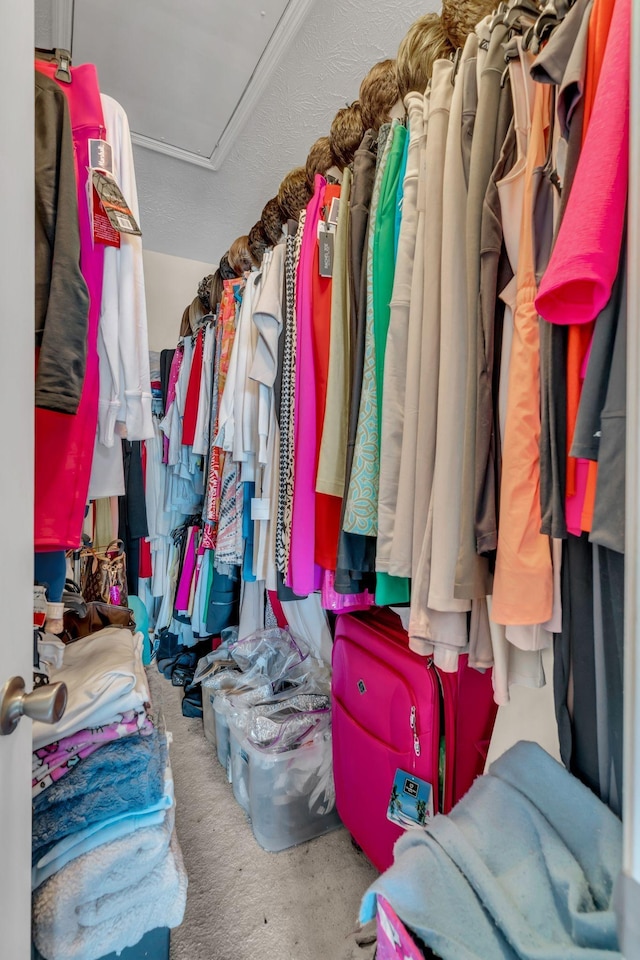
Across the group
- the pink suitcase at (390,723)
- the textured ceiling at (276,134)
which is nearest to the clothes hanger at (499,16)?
the textured ceiling at (276,134)

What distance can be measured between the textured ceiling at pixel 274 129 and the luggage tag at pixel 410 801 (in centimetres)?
193

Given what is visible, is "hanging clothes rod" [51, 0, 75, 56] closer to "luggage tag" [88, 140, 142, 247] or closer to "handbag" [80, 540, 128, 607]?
"luggage tag" [88, 140, 142, 247]

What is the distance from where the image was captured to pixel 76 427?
2.82ft

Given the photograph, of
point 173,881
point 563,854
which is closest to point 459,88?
point 563,854

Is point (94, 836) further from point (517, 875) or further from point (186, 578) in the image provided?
point (186, 578)

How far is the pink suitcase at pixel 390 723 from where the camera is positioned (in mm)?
1024

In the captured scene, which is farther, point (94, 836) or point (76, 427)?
point (76, 427)

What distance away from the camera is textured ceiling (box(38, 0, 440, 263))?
1.18 m

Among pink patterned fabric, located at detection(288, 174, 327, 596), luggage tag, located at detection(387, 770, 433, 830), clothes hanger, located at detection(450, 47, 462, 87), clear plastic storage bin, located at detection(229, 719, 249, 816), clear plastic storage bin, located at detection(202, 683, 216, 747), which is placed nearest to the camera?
clothes hanger, located at detection(450, 47, 462, 87)

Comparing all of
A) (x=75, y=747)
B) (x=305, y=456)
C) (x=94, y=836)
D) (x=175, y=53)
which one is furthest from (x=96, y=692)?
(x=175, y=53)

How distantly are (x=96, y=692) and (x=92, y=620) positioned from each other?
491 millimetres

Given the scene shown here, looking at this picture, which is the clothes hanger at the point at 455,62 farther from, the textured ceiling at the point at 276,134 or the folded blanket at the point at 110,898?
the folded blanket at the point at 110,898

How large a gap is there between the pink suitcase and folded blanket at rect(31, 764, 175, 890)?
548 millimetres

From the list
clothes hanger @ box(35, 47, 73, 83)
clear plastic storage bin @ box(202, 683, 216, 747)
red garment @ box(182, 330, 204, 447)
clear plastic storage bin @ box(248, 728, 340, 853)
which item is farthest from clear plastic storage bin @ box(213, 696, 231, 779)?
clothes hanger @ box(35, 47, 73, 83)
